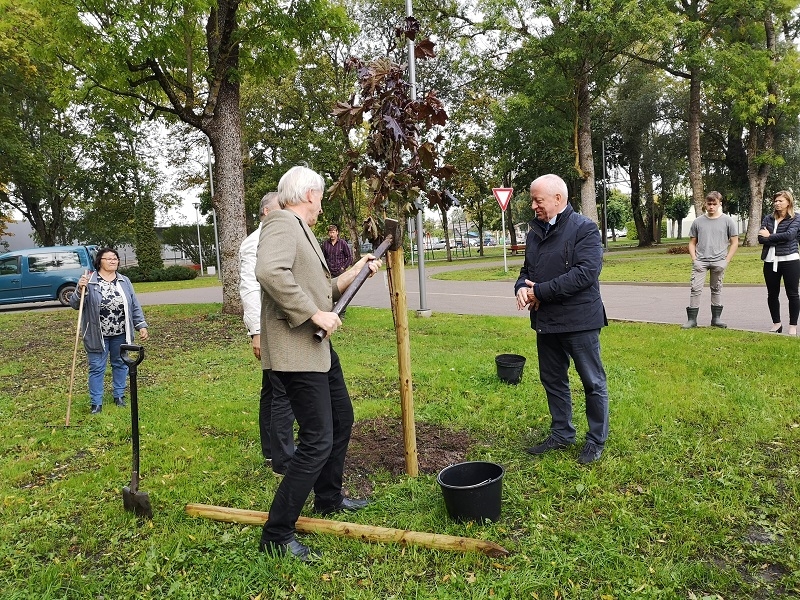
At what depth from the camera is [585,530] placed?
3.12 m

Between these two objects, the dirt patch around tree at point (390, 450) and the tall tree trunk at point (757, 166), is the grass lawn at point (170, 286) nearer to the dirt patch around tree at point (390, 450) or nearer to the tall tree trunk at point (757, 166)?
the dirt patch around tree at point (390, 450)

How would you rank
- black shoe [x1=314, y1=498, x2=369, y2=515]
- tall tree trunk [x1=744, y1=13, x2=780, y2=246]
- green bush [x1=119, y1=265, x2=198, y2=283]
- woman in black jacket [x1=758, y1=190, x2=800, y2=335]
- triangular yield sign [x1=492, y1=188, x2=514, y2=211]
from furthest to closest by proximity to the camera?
green bush [x1=119, y1=265, x2=198, y2=283], tall tree trunk [x1=744, y1=13, x2=780, y2=246], triangular yield sign [x1=492, y1=188, x2=514, y2=211], woman in black jacket [x1=758, y1=190, x2=800, y2=335], black shoe [x1=314, y1=498, x2=369, y2=515]

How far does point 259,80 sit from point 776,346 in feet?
38.0

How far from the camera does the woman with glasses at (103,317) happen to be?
5840 mm

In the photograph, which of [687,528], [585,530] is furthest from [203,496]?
[687,528]

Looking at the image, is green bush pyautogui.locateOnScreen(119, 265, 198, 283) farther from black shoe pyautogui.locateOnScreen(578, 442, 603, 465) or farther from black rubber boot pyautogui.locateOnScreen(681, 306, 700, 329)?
black shoe pyautogui.locateOnScreen(578, 442, 603, 465)

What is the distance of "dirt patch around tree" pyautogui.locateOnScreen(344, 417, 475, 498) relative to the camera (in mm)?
4008

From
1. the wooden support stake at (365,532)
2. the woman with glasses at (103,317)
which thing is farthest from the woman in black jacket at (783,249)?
the woman with glasses at (103,317)

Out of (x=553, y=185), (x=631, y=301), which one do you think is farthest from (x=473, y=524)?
(x=631, y=301)

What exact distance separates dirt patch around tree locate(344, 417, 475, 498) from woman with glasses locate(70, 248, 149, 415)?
9.18ft

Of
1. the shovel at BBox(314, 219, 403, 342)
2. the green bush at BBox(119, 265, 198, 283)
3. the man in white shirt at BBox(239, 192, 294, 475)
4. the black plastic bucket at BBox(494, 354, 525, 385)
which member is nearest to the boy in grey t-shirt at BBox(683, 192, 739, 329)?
the black plastic bucket at BBox(494, 354, 525, 385)

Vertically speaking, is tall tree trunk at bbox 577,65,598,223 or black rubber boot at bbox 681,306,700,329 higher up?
tall tree trunk at bbox 577,65,598,223

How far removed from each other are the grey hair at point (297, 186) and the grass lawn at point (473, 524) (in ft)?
6.37

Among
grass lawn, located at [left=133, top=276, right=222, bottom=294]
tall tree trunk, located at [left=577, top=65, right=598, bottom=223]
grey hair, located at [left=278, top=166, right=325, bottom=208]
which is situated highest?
tall tree trunk, located at [left=577, top=65, right=598, bottom=223]
